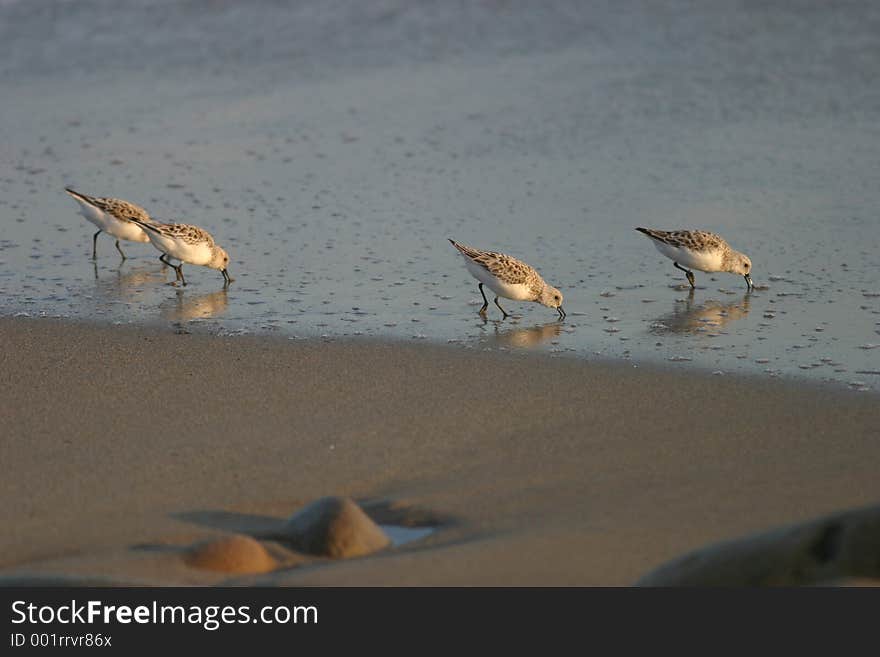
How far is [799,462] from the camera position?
5.35 meters

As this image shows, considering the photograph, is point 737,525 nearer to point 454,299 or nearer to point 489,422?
point 489,422

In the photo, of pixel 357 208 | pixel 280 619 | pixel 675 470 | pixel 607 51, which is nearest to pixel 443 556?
pixel 280 619

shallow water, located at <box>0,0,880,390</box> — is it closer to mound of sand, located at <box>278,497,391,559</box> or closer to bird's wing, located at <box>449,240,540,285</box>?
bird's wing, located at <box>449,240,540,285</box>

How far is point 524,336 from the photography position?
7.69 meters

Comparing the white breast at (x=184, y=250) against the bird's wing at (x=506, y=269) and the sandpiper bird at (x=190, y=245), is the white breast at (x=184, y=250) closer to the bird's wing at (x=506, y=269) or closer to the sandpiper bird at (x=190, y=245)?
the sandpiper bird at (x=190, y=245)

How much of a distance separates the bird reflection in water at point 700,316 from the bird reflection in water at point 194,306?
251 centimetres

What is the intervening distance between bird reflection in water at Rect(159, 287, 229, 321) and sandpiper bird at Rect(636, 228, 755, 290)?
2.58 metres

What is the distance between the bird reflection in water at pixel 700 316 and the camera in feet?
25.2

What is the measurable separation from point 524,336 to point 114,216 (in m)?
3.17

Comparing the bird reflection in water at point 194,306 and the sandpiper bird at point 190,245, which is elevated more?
the sandpiper bird at point 190,245

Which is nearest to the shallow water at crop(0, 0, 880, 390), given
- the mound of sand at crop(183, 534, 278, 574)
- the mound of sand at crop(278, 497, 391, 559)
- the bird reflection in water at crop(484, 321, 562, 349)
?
the bird reflection in water at crop(484, 321, 562, 349)

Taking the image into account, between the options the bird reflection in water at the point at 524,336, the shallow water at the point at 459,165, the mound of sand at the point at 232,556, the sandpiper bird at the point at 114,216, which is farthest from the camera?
the sandpiper bird at the point at 114,216

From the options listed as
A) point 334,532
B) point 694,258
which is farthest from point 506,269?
point 334,532

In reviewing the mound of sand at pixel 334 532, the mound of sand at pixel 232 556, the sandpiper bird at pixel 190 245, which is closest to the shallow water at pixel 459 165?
the sandpiper bird at pixel 190 245
